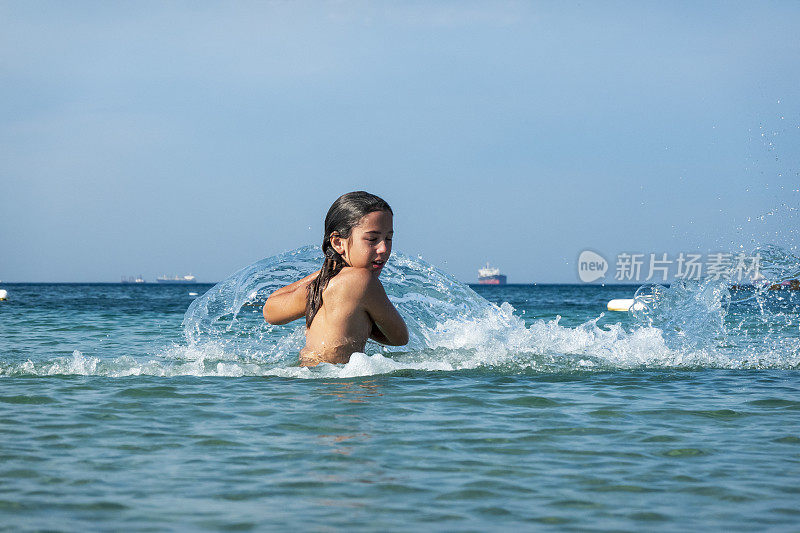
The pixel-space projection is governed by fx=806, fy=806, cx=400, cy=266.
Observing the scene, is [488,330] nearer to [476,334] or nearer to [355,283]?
[476,334]

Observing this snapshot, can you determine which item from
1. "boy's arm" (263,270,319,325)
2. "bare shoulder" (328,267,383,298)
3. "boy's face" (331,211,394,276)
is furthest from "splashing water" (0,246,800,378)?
"boy's face" (331,211,394,276)

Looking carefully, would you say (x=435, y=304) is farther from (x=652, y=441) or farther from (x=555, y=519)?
(x=555, y=519)

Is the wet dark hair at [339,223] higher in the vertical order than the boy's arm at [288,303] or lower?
higher

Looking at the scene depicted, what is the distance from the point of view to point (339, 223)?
5.99m

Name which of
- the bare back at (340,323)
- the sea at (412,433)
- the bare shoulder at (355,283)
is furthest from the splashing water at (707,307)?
the bare shoulder at (355,283)

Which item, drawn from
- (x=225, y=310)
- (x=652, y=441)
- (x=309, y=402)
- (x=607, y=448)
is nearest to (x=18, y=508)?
(x=309, y=402)

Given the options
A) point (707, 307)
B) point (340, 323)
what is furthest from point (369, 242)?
point (707, 307)

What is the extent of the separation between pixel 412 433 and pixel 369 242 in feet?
5.83

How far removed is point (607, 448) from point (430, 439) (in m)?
0.95

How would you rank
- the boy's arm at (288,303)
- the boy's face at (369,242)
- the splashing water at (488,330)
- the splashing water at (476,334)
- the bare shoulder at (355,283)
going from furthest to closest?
the splashing water at (488,330)
the splashing water at (476,334)
the boy's arm at (288,303)
the bare shoulder at (355,283)
the boy's face at (369,242)

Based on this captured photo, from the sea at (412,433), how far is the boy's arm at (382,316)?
0.27 meters

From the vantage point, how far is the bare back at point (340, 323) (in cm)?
602

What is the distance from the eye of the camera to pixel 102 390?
6.10 metres

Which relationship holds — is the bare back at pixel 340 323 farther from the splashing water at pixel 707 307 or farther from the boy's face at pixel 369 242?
the splashing water at pixel 707 307
